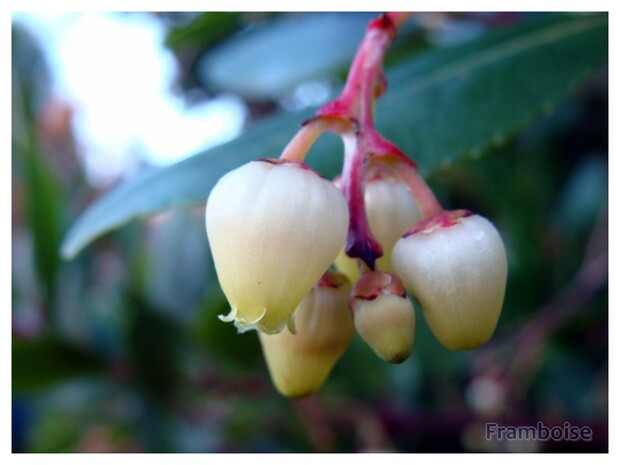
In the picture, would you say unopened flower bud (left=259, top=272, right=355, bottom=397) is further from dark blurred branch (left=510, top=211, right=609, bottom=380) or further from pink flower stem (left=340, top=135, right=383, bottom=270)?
dark blurred branch (left=510, top=211, right=609, bottom=380)

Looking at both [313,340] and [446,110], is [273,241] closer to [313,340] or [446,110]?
[313,340]

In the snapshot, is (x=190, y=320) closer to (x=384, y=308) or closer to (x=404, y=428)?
(x=404, y=428)

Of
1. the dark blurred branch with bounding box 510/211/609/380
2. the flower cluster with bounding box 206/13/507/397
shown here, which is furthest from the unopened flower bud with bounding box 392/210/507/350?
the dark blurred branch with bounding box 510/211/609/380

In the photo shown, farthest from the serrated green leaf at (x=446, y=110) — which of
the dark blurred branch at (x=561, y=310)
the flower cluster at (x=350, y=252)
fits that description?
the dark blurred branch at (x=561, y=310)

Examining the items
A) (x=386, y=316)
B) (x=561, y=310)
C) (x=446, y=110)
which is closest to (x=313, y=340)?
(x=386, y=316)
